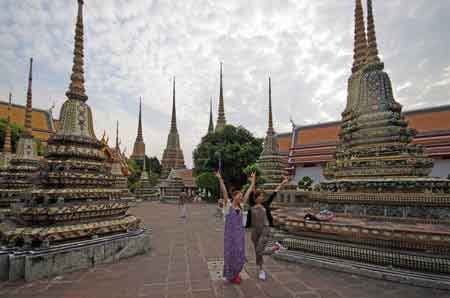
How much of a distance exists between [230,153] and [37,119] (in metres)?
23.5

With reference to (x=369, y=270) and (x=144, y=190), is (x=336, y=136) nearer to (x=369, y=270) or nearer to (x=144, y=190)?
(x=369, y=270)

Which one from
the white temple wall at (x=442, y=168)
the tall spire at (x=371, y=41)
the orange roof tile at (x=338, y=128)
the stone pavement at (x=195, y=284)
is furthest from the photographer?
the orange roof tile at (x=338, y=128)

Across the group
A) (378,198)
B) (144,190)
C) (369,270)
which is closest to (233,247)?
(369,270)

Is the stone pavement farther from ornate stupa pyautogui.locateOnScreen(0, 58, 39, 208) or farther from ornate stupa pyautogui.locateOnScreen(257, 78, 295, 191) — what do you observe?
ornate stupa pyautogui.locateOnScreen(257, 78, 295, 191)

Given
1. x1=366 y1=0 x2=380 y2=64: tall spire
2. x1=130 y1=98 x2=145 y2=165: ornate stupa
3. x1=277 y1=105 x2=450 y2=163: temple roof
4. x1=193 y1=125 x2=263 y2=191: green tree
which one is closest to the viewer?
x1=366 y1=0 x2=380 y2=64: tall spire

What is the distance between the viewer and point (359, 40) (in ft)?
36.6

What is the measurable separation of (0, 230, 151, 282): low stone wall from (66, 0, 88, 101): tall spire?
397 cm

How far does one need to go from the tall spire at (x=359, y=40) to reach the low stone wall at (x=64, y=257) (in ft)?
35.9

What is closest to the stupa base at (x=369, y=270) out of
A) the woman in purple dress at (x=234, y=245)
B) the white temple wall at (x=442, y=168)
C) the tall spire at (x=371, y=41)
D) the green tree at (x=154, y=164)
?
the woman in purple dress at (x=234, y=245)

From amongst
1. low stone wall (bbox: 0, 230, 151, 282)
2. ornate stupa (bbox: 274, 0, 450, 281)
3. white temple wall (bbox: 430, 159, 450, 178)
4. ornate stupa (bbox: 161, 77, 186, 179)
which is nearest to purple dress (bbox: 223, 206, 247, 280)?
ornate stupa (bbox: 274, 0, 450, 281)

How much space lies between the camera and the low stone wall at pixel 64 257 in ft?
15.6

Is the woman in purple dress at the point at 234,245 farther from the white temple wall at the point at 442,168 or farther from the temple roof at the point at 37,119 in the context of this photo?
the temple roof at the point at 37,119

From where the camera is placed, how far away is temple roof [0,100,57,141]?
29.3m

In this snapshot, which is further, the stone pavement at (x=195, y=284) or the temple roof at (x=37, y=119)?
the temple roof at (x=37, y=119)
